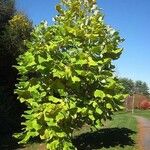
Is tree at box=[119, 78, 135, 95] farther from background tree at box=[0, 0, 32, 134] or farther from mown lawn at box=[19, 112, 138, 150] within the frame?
background tree at box=[0, 0, 32, 134]

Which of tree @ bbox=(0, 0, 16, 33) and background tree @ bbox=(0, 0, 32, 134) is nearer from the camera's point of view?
background tree @ bbox=(0, 0, 32, 134)

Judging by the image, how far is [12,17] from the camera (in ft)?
80.9

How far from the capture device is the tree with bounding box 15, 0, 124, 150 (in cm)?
1148

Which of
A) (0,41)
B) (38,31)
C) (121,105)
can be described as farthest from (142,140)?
(0,41)

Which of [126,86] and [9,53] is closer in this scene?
[9,53]

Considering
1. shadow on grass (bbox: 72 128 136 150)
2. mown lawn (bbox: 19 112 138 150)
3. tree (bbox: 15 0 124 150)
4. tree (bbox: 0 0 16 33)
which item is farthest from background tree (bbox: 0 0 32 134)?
tree (bbox: 15 0 124 150)

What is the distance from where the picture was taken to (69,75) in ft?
37.2

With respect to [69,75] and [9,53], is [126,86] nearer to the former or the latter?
[9,53]

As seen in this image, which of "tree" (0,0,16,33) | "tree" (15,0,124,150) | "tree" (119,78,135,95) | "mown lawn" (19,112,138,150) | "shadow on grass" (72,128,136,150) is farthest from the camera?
"tree" (0,0,16,33)

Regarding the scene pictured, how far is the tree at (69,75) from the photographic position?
11484 mm

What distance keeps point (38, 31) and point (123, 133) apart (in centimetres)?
751

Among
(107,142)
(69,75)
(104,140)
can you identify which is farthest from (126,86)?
(69,75)

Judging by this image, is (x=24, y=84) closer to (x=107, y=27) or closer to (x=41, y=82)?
(x=41, y=82)

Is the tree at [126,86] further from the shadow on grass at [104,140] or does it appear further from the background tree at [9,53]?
the background tree at [9,53]
